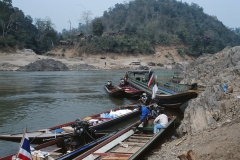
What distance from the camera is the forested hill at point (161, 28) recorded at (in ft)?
244

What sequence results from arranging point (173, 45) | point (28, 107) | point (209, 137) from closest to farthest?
point (209, 137) < point (28, 107) < point (173, 45)

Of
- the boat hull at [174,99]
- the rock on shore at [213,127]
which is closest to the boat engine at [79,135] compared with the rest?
the rock on shore at [213,127]

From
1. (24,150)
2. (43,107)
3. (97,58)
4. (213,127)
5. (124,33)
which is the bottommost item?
(43,107)

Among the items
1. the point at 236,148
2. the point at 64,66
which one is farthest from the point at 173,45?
the point at 236,148

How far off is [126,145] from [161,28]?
8847 centimetres

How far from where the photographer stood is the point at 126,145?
890cm

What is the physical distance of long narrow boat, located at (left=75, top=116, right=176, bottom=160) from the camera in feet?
25.3

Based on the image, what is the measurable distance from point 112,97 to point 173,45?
61.2 meters

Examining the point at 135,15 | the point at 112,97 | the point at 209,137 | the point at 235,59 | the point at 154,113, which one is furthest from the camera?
the point at 135,15

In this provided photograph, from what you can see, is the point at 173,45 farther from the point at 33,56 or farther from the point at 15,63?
the point at 15,63

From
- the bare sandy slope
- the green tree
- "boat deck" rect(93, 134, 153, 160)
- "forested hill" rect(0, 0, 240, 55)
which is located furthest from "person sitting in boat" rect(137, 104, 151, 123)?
the green tree

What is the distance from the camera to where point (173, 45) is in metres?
80.7

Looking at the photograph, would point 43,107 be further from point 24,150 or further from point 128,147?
point 24,150

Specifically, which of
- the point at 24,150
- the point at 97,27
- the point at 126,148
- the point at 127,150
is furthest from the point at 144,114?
the point at 97,27
